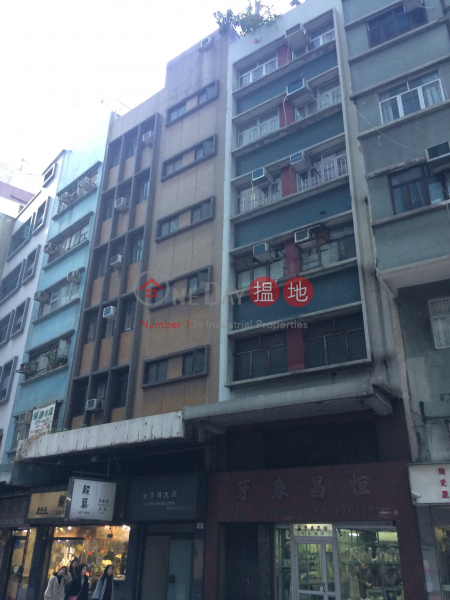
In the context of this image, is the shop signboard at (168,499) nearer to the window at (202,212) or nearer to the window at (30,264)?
the window at (202,212)

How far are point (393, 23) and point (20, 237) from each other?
83.4 ft

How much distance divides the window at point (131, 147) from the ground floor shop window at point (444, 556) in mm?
20491

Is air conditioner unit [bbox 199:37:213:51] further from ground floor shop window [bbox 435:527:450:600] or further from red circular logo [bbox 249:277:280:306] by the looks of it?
ground floor shop window [bbox 435:527:450:600]

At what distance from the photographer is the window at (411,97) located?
1362cm

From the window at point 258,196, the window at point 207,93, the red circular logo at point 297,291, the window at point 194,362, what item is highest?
the window at point 207,93

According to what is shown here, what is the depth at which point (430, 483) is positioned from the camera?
10.5 metres

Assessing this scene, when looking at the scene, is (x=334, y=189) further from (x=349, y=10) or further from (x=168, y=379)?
(x=168, y=379)

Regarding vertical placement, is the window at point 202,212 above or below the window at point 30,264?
below

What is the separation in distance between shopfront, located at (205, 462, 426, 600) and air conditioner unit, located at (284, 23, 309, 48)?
614 inches

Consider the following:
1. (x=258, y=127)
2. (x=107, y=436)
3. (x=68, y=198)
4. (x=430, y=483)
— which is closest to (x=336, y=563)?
(x=430, y=483)

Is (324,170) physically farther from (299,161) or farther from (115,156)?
(115,156)

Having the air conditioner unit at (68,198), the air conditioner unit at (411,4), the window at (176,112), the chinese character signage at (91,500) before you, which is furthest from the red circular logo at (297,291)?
the air conditioner unit at (68,198)

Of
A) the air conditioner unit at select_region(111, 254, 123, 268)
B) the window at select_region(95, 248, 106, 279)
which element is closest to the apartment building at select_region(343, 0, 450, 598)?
the air conditioner unit at select_region(111, 254, 123, 268)

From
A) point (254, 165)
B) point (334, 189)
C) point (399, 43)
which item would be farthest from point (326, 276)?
point (399, 43)
